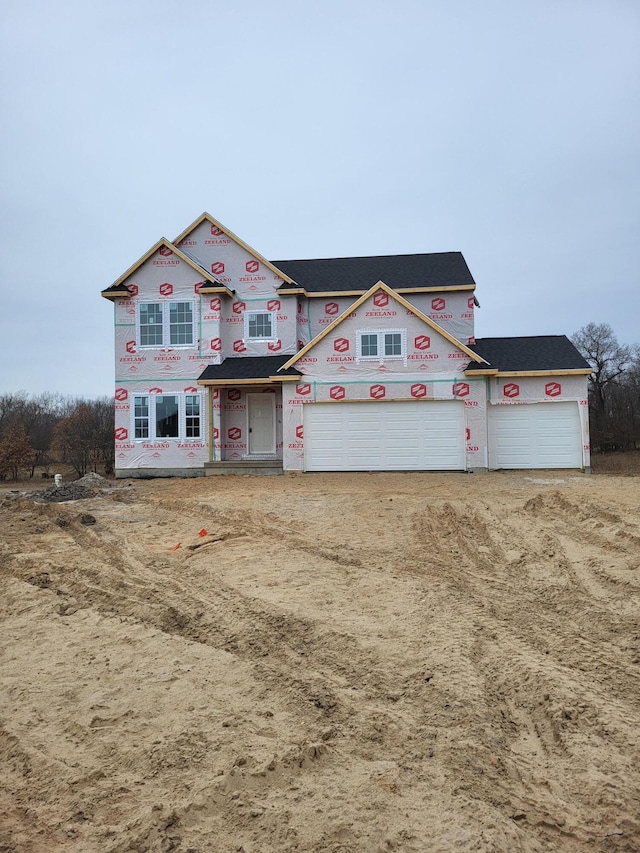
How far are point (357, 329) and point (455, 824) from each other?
59.2 ft

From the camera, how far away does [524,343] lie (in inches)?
890

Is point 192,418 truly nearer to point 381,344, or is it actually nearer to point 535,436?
point 381,344

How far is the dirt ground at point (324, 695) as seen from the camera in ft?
10.6

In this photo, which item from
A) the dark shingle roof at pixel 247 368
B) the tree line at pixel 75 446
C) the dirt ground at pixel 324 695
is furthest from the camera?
the tree line at pixel 75 446

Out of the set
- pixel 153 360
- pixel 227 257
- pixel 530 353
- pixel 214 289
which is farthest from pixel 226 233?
pixel 530 353

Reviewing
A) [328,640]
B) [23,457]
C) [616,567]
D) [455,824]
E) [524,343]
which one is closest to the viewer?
[455,824]

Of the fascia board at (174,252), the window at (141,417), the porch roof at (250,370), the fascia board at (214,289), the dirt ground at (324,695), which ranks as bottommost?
the dirt ground at (324,695)

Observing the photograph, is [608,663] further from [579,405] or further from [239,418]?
[239,418]

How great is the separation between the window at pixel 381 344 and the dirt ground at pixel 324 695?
37.5ft

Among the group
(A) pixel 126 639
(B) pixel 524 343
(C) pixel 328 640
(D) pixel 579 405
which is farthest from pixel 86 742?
(B) pixel 524 343

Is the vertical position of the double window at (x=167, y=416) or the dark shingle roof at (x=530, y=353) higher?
the dark shingle roof at (x=530, y=353)

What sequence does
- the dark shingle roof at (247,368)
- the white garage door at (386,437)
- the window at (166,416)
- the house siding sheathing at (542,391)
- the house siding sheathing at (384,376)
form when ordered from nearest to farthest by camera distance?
the house siding sheathing at (384,376) < the white garage door at (386,437) < the house siding sheathing at (542,391) < the dark shingle roof at (247,368) < the window at (166,416)

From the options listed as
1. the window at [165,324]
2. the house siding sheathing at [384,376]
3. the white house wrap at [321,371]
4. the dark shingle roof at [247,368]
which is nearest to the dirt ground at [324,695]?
the house siding sheathing at [384,376]

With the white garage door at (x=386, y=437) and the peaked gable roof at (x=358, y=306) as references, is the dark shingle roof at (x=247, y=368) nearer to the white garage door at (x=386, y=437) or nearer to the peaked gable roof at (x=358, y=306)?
the peaked gable roof at (x=358, y=306)
